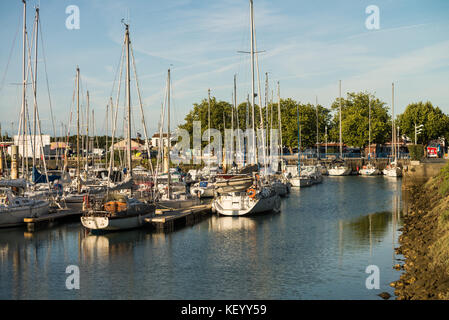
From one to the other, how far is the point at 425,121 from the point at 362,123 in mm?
15900

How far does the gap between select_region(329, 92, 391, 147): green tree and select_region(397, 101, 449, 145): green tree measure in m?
4.43

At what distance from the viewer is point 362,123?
118125 millimetres

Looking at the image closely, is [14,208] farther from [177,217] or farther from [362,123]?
[362,123]

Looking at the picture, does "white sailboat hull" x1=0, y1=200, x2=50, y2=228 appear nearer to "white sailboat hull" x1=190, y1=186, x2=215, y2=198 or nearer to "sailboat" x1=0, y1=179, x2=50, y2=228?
"sailboat" x1=0, y1=179, x2=50, y2=228

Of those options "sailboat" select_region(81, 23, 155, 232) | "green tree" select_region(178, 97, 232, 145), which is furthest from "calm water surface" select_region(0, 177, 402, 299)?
"green tree" select_region(178, 97, 232, 145)

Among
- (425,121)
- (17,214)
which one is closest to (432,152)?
(425,121)

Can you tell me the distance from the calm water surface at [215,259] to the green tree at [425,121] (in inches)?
3275

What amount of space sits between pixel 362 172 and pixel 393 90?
A: 19335mm

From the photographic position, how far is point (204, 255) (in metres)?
29.8

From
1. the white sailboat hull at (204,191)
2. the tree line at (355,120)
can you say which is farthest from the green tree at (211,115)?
the white sailboat hull at (204,191)

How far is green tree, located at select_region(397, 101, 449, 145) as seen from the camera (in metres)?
119

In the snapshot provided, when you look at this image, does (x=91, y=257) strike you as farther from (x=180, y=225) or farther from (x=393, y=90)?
(x=393, y=90)

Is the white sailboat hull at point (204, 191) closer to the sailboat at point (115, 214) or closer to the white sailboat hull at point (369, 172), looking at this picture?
the sailboat at point (115, 214)
